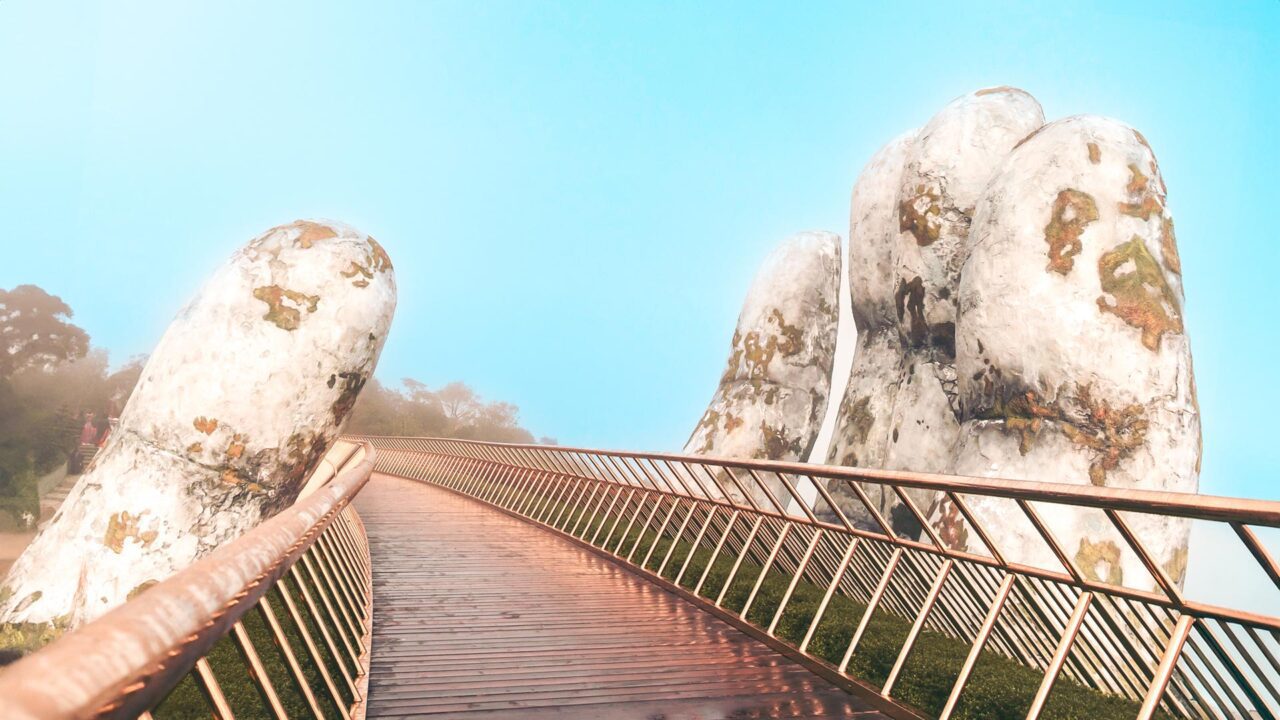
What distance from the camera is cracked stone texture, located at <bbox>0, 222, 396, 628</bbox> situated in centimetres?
1118

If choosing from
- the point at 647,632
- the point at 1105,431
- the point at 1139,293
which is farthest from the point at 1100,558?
the point at 647,632

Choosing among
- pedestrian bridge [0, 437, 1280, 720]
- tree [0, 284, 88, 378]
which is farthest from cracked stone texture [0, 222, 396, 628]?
tree [0, 284, 88, 378]

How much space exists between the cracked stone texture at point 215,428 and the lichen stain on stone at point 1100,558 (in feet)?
28.9

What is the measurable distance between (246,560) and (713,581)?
23.1 feet

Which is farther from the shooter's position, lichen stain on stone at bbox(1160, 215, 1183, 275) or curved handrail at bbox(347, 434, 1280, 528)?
lichen stain on stone at bbox(1160, 215, 1183, 275)

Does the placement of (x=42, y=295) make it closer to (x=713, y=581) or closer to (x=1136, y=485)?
(x=713, y=581)

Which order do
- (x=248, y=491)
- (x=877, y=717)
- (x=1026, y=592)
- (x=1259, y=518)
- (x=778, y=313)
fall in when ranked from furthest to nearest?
(x=778, y=313) → (x=248, y=491) → (x=1026, y=592) → (x=877, y=717) → (x=1259, y=518)

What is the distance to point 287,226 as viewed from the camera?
1274 centimetres

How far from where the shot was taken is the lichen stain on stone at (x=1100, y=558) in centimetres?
987

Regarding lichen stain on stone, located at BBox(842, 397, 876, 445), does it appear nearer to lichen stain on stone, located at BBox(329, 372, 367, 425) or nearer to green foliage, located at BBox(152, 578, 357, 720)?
lichen stain on stone, located at BBox(329, 372, 367, 425)

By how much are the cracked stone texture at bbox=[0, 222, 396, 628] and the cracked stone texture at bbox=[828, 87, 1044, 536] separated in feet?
26.4

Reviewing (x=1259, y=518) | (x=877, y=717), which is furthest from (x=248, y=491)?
(x=1259, y=518)

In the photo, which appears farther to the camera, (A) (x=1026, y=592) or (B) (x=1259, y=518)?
(A) (x=1026, y=592)

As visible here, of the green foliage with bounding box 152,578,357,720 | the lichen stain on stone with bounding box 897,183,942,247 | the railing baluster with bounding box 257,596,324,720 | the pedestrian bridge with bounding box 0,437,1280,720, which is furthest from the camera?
the lichen stain on stone with bounding box 897,183,942,247
